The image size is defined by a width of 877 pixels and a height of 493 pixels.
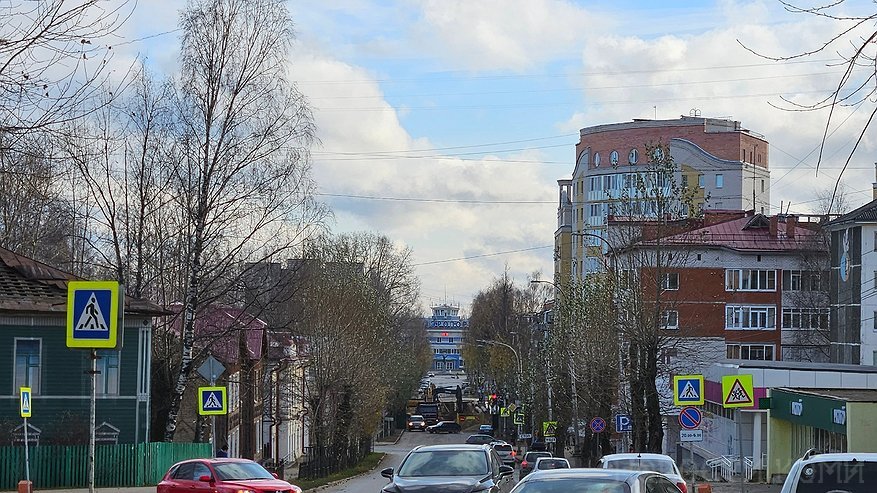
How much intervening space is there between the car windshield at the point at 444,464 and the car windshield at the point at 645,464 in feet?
13.1

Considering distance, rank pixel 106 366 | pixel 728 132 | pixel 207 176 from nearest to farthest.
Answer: pixel 207 176 → pixel 106 366 → pixel 728 132

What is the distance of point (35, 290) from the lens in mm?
36656

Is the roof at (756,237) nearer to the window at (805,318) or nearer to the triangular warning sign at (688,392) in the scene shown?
the window at (805,318)

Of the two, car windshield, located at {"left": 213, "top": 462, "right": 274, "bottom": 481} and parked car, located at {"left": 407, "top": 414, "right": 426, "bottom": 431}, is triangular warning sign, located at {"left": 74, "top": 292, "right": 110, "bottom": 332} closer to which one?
car windshield, located at {"left": 213, "top": 462, "right": 274, "bottom": 481}

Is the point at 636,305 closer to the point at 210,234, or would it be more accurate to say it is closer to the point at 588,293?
the point at 588,293

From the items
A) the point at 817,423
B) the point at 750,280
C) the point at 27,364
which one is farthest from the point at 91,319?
the point at 750,280

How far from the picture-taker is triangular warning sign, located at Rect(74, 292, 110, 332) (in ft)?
48.4

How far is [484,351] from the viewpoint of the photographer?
128125mm

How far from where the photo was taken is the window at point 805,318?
72.5 metres

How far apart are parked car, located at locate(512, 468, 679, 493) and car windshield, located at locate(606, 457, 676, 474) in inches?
426

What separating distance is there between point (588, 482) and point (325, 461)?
45.4m

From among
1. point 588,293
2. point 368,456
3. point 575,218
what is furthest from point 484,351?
point 588,293

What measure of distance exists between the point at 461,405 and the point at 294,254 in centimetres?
10274

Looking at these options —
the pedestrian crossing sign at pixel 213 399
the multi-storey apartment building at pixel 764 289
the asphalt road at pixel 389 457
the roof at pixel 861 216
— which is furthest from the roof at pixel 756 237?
the pedestrian crossing sign at pixel 213 399
